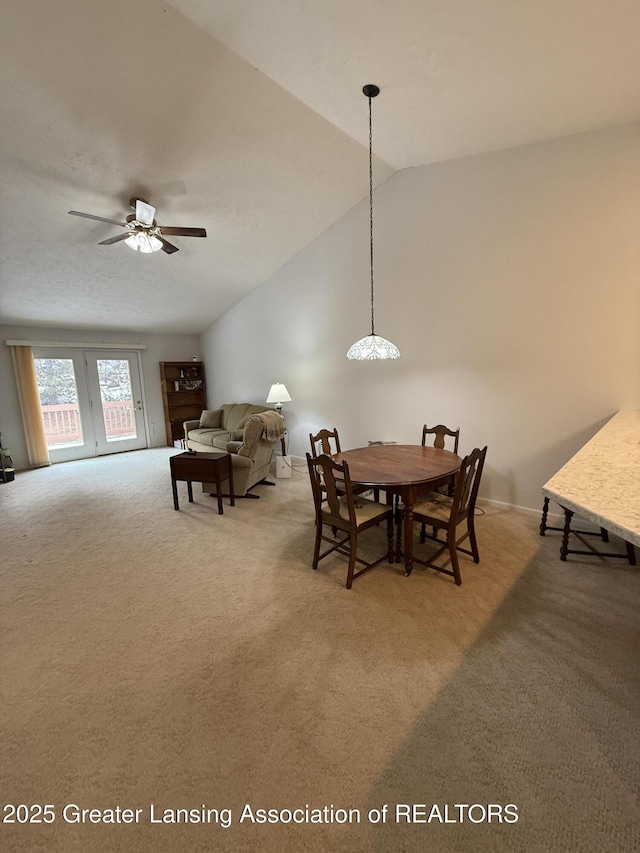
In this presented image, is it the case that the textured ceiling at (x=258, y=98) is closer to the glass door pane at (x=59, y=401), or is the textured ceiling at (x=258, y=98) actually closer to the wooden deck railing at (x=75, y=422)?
the glass door pane at (x=59, y=401)

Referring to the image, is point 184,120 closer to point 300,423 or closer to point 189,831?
point 300,423

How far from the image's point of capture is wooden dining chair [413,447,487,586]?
228 cm

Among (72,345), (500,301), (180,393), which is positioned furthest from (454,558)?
(72,345)

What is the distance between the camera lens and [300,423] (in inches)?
216

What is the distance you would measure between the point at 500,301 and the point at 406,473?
1970 millimetres

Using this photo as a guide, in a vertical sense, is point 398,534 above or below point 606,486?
below

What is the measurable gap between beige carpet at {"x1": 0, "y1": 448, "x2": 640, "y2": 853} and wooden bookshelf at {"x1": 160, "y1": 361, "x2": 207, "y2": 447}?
462 centimetres

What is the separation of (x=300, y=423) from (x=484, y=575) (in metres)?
3.51

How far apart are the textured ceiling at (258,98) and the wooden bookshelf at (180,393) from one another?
303cm

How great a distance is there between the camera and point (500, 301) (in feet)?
10.8

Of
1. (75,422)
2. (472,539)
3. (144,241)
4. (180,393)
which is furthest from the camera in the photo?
(180,393)

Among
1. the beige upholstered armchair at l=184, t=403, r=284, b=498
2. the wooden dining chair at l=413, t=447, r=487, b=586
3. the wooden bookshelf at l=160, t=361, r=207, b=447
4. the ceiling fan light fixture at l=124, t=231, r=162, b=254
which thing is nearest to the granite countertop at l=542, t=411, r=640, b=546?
the wooden dining chair at l=413, t=447, r=487, b=586

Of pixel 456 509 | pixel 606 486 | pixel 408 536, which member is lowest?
pixel 408 536

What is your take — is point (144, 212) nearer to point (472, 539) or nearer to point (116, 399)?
point (472, 539)
